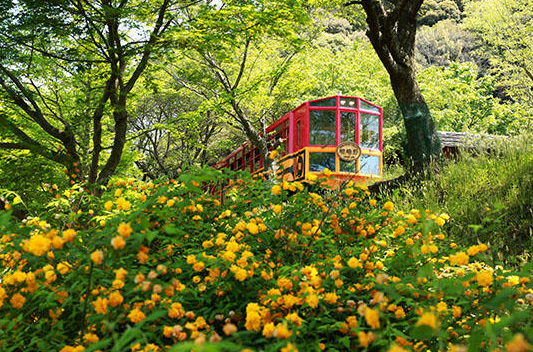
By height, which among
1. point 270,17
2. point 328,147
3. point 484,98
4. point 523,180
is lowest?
point 523,180

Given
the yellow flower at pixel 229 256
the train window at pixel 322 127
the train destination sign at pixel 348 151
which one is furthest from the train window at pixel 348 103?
the yellow flower at pixel 229 256

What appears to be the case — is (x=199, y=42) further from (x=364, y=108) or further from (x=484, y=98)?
(x=484, y=98)

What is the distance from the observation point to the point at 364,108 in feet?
35.2

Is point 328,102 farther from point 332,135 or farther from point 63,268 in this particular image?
point 63,268

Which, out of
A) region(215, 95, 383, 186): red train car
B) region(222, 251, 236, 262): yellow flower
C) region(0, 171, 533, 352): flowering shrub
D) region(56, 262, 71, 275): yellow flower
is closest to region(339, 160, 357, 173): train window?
region(215, 95, 383, 186): red train car

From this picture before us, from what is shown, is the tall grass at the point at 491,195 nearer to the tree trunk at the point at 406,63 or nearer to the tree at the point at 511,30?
the tree trunk at the point at 406,63

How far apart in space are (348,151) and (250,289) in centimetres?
846

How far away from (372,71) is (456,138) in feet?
34.2

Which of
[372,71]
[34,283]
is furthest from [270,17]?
[372,71]

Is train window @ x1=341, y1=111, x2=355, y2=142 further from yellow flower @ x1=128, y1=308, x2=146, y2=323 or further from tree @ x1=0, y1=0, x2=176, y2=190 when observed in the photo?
yellow flower @ x1=128, y1=308, x2=146, y2=323

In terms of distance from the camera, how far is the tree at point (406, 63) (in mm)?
7836

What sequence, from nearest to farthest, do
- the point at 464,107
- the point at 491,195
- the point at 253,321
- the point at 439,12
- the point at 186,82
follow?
1. the point at 253,321
2. the point at 491,195
3. the point at 186,82
4. the point at 464,107
5. the point at 439,12

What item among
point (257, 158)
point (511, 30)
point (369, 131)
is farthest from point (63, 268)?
point (511, 30)

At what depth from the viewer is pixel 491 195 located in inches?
210
